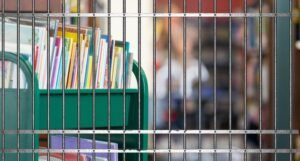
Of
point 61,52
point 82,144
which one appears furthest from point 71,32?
point 82,144

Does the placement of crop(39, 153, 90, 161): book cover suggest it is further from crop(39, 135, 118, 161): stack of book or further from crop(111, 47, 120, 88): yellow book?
crop(111, 47, 120, 88): yellow book

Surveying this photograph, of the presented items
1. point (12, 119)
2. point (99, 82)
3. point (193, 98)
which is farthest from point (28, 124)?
point (193, 98)

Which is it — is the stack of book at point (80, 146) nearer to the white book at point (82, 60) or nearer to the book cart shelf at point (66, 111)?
the book cart shelf at point (66, 111)

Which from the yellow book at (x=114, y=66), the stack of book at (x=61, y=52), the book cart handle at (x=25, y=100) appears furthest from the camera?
the yellow book at (x=114, y=66)

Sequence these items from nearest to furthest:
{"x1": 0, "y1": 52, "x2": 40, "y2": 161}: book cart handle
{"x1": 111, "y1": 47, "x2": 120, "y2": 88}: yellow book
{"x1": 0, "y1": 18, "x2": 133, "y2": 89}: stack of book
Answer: {"x1": 0, "y1": 52, "x2": 40, "y2": 161}: book cart handle → {"x1": 0, "y1": 18, "x2": 133, "y2": 89}: stack of book → {"x1": 111, "y1": 47, "x2": 120, "y2": 88}: yellow book

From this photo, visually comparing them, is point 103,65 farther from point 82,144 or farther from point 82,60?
point 82,144

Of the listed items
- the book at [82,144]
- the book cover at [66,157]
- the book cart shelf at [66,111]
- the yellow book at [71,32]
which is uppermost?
the yellow book at [71,32]

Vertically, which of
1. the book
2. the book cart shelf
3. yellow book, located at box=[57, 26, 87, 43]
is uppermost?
yellow book, located at box=[57, 26, 87, 43]

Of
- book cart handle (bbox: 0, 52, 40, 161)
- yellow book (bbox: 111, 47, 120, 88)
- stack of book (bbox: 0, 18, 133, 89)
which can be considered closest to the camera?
book cart handle (bbox: 0, 52, 40, 161)

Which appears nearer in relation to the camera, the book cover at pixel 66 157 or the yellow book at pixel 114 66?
the book cover at pixel 66 157

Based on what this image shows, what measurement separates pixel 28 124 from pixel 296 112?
1.47 metres

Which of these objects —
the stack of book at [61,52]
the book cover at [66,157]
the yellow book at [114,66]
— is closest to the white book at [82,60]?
the stack of book at [61,52]

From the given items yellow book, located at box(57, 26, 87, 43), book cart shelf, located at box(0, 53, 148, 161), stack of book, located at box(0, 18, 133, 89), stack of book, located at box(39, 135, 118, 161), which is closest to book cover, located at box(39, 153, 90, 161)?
stack of book, located at box(39, 135, 118, 161)

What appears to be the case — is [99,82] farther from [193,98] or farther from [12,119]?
[193,98]
